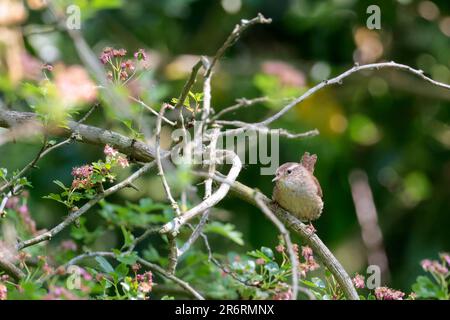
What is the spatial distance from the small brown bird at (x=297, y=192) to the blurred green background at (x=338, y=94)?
2.79 meters

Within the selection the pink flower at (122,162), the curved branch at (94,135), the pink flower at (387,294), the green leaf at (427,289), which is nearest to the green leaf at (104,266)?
the pink flower at (122,162)

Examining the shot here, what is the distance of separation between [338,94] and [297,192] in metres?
4.29

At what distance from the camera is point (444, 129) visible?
8.73 metres

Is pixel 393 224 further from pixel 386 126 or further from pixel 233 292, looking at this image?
pixel 233 292

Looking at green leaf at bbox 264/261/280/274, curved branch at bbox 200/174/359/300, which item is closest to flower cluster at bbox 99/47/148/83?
curved branch at bbox 200/174/359/300

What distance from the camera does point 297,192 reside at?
4.67 metres

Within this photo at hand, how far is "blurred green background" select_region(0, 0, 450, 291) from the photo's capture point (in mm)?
7973

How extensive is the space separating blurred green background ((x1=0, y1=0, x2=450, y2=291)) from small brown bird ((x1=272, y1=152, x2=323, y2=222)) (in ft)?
9.17

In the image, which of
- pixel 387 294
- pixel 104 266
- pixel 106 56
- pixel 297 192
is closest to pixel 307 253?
pixel 387 294

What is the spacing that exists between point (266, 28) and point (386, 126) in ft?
5.72

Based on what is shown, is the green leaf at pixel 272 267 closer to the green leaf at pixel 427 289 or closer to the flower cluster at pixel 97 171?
the green leaf at pixel 427 289

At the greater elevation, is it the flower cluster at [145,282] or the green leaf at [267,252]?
the green leaf at [267,252]

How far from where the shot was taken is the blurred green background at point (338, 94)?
797 cm
